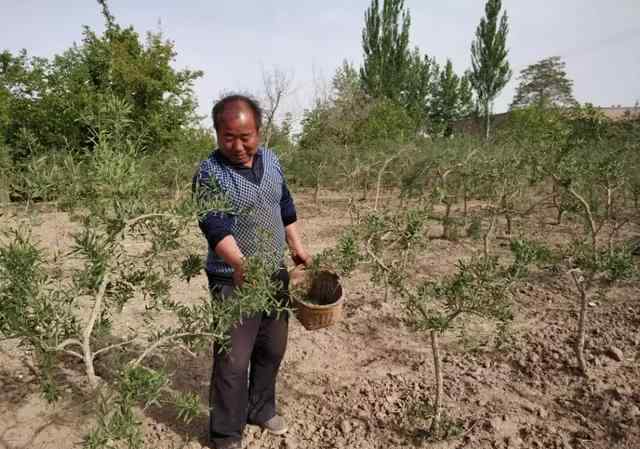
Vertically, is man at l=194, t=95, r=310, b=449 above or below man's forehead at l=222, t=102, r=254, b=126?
below

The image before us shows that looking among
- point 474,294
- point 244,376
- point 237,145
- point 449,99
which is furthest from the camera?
point 449,99

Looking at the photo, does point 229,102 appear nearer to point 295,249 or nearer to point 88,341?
point 295,249

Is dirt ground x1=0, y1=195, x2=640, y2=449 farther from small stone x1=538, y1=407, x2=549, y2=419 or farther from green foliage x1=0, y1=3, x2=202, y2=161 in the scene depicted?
green foliage x1=0, y1=3, x2=202, y2=161

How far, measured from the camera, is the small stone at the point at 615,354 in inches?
132

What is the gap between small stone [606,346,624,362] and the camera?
336cm

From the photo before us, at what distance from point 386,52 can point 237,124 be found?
98.9 feet

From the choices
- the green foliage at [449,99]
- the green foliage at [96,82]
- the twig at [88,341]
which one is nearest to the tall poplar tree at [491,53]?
the green foliage at [449,99]

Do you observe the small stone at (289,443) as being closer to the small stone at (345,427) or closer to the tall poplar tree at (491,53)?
the small stone at (345,427)

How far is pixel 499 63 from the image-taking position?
98.0ft

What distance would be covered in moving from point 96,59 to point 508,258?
1218cm

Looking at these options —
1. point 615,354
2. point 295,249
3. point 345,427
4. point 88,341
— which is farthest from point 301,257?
point 615,354

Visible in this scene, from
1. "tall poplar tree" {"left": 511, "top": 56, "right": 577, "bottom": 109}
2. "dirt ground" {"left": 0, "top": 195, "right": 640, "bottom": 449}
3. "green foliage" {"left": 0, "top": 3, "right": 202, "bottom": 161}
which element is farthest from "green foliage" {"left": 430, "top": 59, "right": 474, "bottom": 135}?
"dirt ground" {"left": 0, "top": 195, "right": 640, "bottom": 449}

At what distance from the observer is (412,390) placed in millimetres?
3025

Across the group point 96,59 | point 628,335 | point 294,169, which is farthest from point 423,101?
point 628,335
